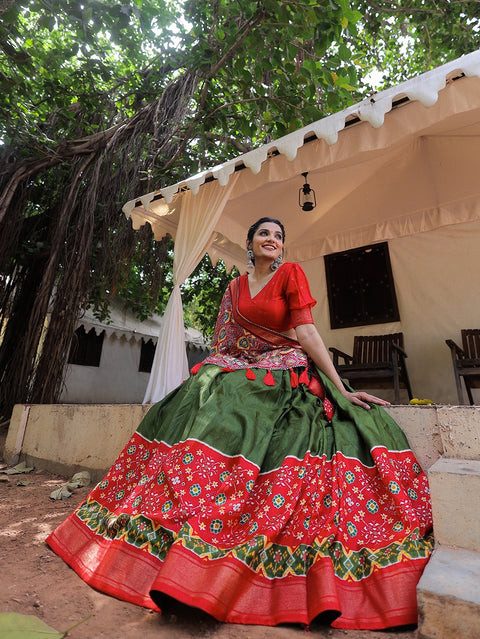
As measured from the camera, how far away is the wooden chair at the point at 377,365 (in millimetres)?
3906

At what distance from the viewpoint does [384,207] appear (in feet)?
16.7

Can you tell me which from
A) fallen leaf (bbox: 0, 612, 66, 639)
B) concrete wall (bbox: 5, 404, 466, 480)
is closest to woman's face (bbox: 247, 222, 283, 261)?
concrete wall (bbox: 5, 404, 466, 480)

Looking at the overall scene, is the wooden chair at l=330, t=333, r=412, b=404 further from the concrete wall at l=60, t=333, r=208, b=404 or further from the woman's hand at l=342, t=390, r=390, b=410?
the concrete wall at l=60, t=333, r=208, b=404

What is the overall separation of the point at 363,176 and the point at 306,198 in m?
0.78

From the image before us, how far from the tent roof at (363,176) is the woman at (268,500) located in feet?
5.61

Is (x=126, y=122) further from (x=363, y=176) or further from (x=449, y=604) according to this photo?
(x=449, y=604)

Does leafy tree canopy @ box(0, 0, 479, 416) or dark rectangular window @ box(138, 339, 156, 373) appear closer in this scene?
leafy tree canopy @ box(0, 0, 479, 416)

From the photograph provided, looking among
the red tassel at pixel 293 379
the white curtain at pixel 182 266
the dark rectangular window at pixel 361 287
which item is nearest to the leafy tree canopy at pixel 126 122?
the white curtain at pixel 182 266

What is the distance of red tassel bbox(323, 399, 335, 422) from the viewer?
5.76 feet

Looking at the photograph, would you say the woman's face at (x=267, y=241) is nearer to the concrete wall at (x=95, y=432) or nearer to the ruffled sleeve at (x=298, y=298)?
the ruffled sleeve at (x=298, y=298)

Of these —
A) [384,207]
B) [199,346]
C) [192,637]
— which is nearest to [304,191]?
[384,207]

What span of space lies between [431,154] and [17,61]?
457 centimetres

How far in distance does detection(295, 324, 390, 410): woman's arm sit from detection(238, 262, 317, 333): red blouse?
7cm

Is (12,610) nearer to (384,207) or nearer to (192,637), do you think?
(192,637)
